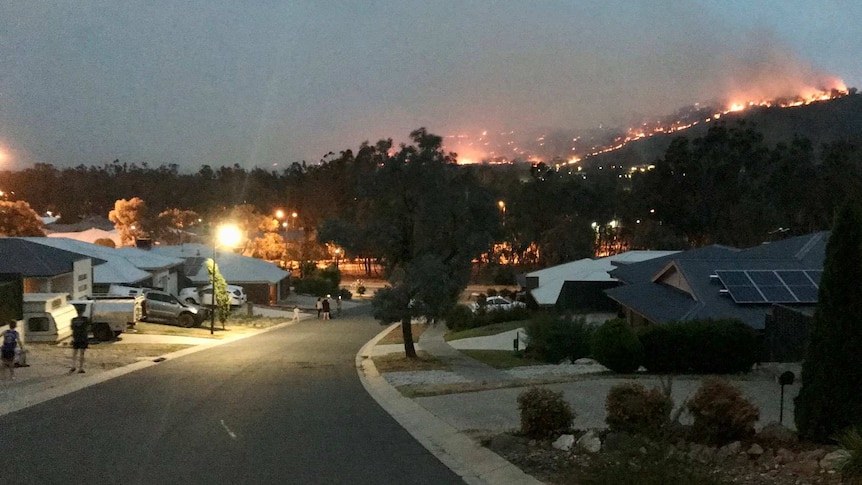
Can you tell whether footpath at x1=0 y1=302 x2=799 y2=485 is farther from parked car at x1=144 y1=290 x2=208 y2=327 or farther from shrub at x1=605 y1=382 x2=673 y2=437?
parked car at x1=144 y1=290 x2=208 y2=327

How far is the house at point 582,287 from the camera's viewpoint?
47.2 meters

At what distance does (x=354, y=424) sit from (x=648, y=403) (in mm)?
5023

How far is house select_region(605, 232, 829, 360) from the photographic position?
2509 centimetres

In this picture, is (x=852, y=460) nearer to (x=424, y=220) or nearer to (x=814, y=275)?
(x=424, y=220)

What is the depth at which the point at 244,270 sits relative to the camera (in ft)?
205

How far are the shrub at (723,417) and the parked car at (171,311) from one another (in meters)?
31.7

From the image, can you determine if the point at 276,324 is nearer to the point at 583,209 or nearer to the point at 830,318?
the point at 830,318

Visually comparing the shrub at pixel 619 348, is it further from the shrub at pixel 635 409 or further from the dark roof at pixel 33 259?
the dark roof at pixel 33 259

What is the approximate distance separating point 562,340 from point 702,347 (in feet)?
23.6

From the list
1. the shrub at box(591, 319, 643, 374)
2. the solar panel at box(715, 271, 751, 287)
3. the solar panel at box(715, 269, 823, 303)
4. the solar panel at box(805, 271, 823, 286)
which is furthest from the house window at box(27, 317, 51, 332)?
the solar panel at box(805, 271, 823, 286)

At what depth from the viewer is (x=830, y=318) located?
9.74 metres

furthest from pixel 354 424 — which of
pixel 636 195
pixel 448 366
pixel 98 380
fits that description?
pixel 636 195

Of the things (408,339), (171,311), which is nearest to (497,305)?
(171,311)

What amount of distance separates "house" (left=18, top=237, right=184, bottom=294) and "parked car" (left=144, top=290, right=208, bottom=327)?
2.98 meters
